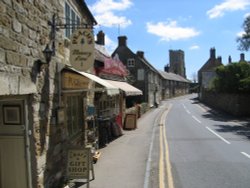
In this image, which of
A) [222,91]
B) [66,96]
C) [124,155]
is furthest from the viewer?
[222,91]

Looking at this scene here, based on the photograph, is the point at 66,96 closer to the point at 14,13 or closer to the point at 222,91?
the point at 14,13

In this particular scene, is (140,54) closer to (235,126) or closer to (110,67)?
(235,126)

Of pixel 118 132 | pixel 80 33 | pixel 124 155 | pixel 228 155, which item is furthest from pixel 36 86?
pixel 118 132

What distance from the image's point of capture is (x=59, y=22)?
34.6 ft

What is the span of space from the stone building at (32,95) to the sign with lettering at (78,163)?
0.28 metres

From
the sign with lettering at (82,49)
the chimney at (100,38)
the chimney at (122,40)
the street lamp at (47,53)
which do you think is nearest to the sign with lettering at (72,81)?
the sign with lettering at (82,49)

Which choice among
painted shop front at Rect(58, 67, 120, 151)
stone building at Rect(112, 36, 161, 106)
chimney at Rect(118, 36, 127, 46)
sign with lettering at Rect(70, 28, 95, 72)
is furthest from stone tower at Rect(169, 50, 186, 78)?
sign with lettering at Rect(70, 28, 95, 72)

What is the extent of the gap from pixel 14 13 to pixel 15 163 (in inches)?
114

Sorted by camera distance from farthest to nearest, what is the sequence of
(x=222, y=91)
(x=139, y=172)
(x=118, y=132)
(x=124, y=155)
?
(x=222, y=91), (x=118, y=132), (x=124, y=155), (x=139, y=172)

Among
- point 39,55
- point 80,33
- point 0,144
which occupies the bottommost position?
point 0,144

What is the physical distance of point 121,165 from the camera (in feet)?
45.3

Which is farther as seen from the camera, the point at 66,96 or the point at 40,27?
the point at 66,96

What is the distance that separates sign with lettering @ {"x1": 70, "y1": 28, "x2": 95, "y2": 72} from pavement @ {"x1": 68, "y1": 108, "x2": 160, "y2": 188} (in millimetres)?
3163

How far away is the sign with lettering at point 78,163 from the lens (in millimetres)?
10508
